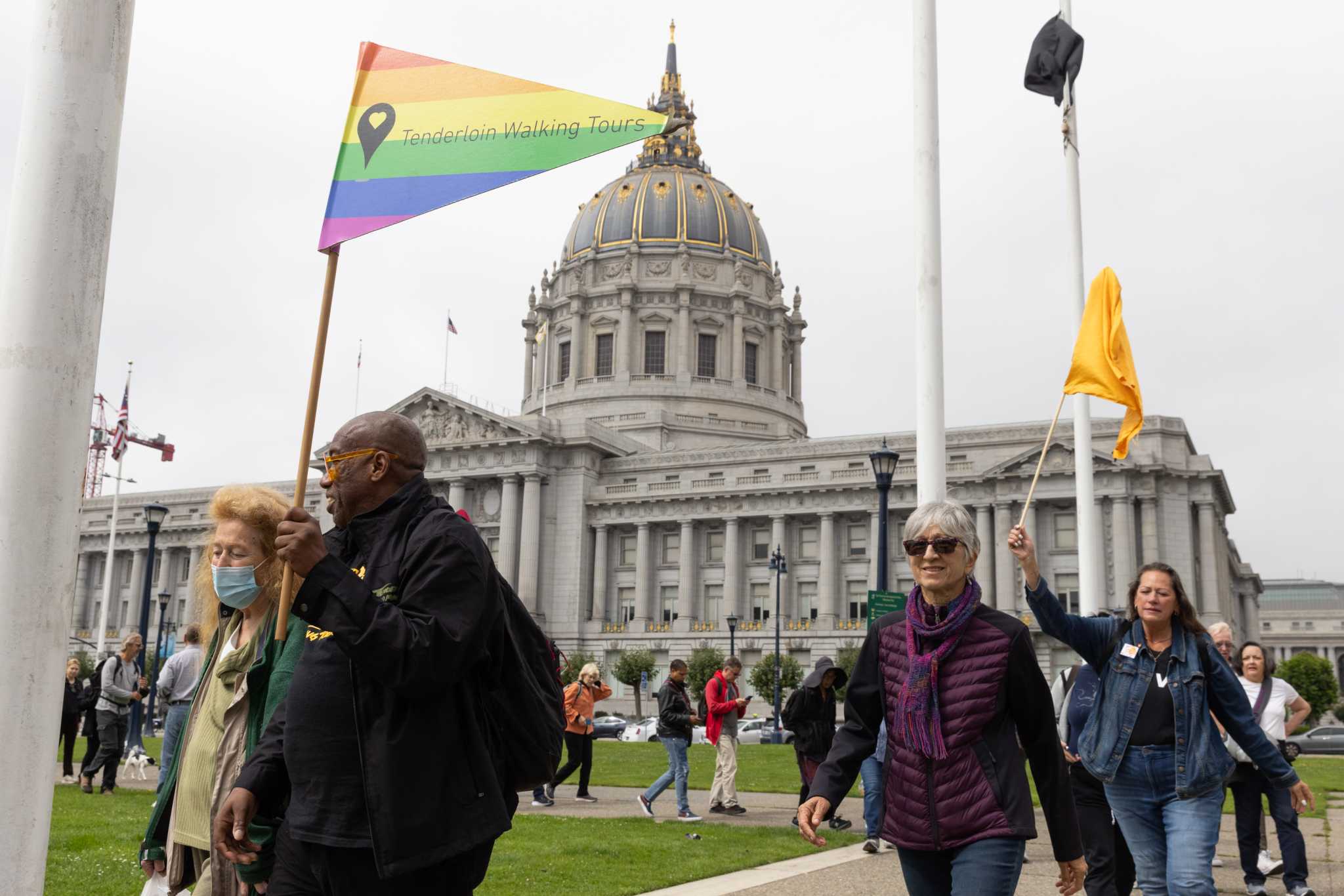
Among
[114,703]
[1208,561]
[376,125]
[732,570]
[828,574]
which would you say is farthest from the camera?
[732,570]

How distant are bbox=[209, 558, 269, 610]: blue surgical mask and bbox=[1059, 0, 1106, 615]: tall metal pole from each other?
1400cm

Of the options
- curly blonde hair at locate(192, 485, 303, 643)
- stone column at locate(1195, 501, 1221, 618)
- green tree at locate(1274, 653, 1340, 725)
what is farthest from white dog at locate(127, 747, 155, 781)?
green tree at locate(1274, 653, 1340, 725)

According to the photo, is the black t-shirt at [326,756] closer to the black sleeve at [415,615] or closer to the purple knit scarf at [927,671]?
the black sleeve at [415,615]

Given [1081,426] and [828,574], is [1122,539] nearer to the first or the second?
[828,574]

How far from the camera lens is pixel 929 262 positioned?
1379cm

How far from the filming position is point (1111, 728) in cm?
758

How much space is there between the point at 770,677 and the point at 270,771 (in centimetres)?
6676

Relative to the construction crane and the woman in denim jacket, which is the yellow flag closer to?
the woman in denim jacket

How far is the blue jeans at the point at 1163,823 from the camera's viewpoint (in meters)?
7.12

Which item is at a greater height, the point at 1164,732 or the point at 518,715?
the point at 518,715

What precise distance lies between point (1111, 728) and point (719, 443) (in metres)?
86.2

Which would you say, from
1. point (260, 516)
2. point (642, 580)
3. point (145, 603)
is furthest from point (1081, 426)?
point (642, 580)

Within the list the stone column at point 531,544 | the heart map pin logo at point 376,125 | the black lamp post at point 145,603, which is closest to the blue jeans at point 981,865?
the heart map pin logo at point 376,125

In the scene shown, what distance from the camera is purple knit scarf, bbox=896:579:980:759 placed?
5.30 meters
